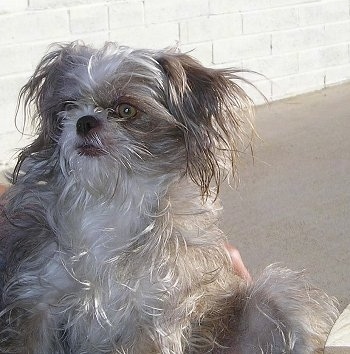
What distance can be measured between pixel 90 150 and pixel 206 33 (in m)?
4.41

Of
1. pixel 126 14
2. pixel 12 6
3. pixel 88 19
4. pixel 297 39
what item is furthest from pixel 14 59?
pixel 297 39

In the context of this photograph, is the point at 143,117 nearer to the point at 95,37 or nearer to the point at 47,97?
the point at 47,97

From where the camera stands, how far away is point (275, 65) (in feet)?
26.3

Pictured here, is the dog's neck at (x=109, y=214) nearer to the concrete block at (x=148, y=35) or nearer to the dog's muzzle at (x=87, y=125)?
the dog's muzzle at (x=87, y=125)

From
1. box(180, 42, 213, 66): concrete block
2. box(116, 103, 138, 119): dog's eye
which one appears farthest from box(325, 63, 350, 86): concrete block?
box(116, 103, 138, 119): dog's eye

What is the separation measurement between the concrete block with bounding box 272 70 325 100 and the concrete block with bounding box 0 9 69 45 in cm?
213

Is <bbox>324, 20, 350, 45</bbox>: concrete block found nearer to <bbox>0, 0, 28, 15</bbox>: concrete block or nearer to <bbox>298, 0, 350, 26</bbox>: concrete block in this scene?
<bbox>298, 0, 350, 26</bbox>: concrete block

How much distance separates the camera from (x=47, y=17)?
6.43 m

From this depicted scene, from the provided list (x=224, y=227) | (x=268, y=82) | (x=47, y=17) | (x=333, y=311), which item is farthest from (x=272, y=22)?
(x=333, y=311)

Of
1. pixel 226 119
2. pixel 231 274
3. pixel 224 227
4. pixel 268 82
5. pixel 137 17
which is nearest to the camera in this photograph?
pixel 226 119

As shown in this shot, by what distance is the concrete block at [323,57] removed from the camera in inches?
327

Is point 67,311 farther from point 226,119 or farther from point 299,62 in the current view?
point 299,62

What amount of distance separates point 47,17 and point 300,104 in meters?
2.49

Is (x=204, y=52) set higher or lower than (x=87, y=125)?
lower
